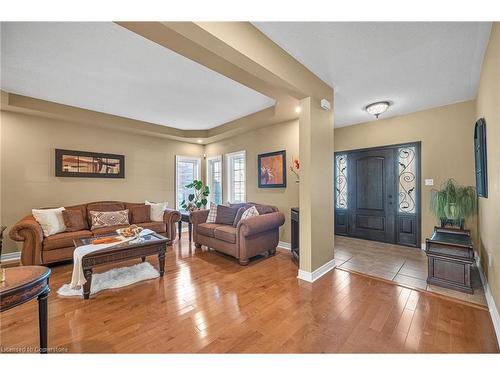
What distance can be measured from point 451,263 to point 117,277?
13.1 ft

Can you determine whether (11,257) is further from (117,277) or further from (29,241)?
(117,277)

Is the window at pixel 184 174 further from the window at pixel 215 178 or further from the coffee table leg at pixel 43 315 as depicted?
the coffee table leg at pixel 43 315

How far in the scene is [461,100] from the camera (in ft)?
11.3

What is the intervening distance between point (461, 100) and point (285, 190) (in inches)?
124

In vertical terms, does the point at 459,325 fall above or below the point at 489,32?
below

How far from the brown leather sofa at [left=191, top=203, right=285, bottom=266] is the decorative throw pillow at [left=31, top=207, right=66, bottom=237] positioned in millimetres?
2122

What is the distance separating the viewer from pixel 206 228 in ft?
12.7

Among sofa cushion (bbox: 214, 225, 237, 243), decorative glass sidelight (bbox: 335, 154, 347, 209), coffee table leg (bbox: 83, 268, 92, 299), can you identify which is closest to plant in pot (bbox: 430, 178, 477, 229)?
decorative glass sidelight (bbox: 335, 154, 347, 209)

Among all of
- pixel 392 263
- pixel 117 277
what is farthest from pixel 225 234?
pixel 392 263

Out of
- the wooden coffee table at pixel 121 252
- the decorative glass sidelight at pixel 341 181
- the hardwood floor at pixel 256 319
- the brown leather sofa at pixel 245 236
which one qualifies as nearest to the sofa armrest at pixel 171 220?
the brown leather sofa at pixel 245 236

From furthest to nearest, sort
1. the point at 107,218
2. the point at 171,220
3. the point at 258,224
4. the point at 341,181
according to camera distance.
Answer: the point at 341,181 → the point at 171,220 → the point at 107,218 → the point at 258,224

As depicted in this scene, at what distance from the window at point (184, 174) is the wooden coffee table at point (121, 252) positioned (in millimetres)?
2724
